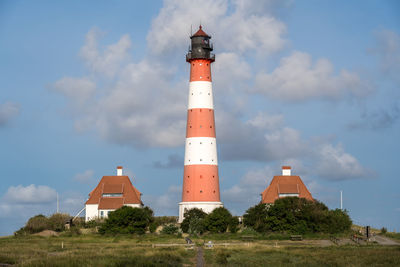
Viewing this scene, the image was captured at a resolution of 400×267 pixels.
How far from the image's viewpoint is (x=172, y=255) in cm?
3616

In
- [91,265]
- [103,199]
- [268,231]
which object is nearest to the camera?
[91,265]

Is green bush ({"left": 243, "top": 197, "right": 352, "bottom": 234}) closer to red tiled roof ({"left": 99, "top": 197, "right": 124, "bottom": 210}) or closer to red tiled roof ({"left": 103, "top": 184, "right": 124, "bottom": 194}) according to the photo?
red tiled roof ({"left": 99, "top": 197, "right": 124, "bottom": 210})

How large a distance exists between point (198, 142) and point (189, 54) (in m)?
8.87

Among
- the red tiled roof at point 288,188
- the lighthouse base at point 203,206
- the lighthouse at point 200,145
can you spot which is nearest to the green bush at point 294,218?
the lighthouse base at point 203,206

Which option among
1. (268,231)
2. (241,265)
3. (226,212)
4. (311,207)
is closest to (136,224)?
(226,212)

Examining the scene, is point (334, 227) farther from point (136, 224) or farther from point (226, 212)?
point (136, 224)

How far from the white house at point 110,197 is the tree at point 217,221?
10682 mm

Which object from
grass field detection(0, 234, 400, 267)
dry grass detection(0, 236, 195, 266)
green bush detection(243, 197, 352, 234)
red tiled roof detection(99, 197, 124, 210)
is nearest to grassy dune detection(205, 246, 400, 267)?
grass field detection(0, 234, 400, 267)

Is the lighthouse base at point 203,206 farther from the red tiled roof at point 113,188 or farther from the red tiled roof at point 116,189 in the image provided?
the red tiled roof at point 113,188

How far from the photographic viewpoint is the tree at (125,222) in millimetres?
58000

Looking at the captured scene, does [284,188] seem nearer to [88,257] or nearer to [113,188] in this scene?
[113,188]

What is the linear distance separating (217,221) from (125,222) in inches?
333

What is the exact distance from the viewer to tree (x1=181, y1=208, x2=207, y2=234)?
5819cm

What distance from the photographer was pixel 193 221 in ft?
192
